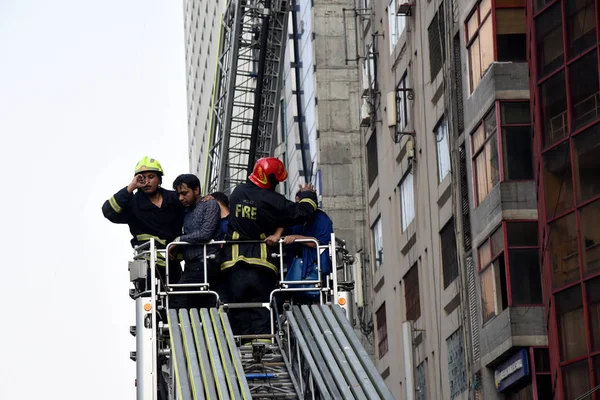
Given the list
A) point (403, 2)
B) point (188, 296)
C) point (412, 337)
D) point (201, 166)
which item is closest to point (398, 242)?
point (412, 337)

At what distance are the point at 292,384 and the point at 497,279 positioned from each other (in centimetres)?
1974

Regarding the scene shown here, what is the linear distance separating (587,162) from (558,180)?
1.33 m

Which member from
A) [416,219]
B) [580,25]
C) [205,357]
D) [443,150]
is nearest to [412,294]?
[416,219]

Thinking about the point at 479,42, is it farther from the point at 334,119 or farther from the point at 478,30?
the point at 334,119

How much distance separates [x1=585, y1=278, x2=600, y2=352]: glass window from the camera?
27625mm

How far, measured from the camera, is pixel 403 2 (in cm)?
4447

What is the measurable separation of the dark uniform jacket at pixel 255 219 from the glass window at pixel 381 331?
32740 mm

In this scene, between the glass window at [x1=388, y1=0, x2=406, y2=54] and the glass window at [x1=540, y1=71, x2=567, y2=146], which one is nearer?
the glass window at [x1=540, y1=71, x2=567, y2=146]

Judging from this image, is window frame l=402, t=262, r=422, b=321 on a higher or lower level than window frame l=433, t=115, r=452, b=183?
lower

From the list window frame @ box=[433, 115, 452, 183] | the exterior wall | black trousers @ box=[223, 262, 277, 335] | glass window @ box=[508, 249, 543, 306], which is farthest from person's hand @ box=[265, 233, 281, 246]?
window frame @ box=[433, 115, 452, 183]

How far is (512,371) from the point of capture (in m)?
34.1

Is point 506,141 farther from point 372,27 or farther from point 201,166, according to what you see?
point 201,166

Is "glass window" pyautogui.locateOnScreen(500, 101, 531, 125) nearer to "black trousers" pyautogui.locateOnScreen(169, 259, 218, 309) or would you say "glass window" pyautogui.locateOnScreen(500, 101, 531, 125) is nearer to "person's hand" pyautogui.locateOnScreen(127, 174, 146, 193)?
"person's hand" pyautogui.locateOnScreen(127, 174, 146, 193)

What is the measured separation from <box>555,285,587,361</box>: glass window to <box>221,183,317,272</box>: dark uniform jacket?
12551 mm
